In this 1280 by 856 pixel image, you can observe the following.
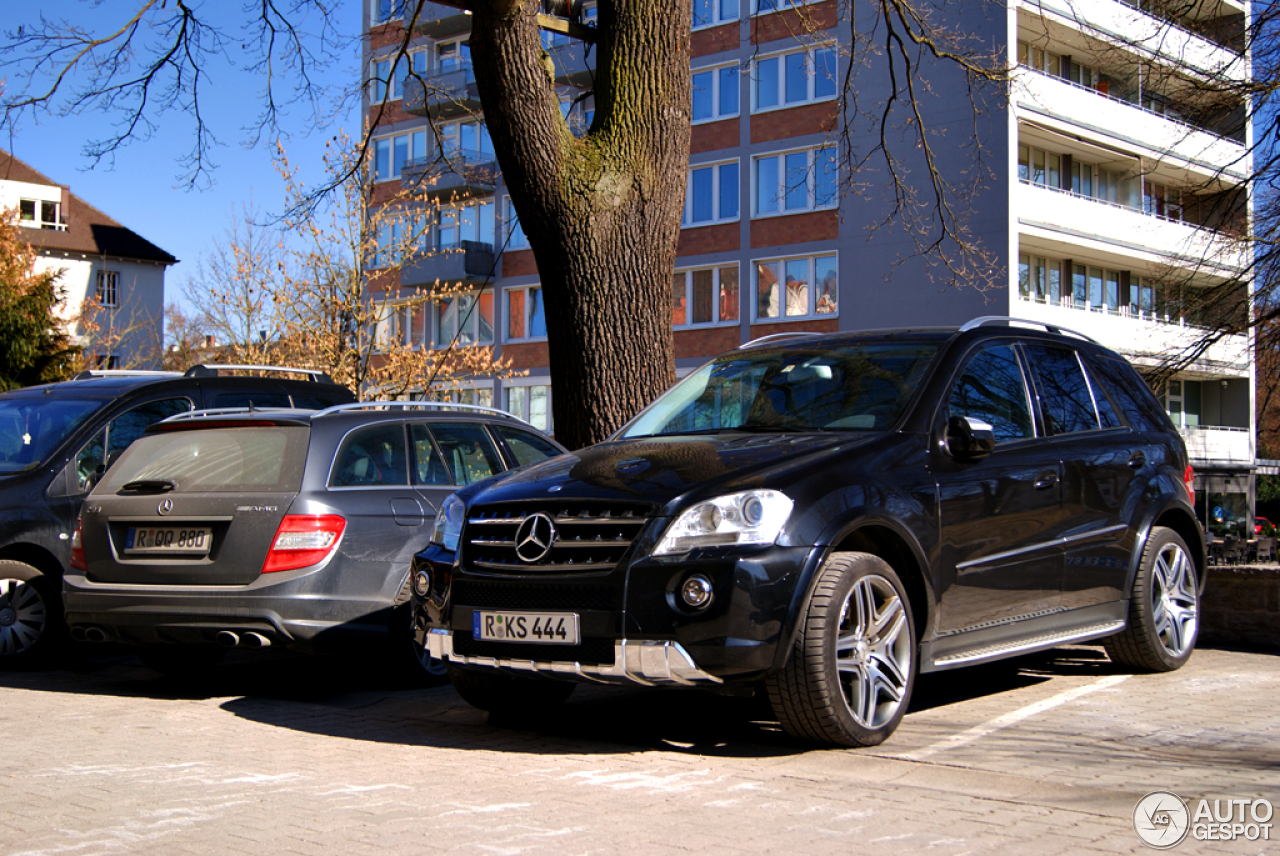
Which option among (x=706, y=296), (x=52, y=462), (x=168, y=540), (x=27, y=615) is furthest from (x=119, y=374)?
(x=706, y=296)

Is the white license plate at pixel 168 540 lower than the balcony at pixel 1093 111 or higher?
lower

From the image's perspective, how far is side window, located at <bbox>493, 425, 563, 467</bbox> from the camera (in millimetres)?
8914

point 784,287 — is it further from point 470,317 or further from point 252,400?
point 252,400

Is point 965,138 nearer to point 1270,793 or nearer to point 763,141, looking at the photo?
point 763,141

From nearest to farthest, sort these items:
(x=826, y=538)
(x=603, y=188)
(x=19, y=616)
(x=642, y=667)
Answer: (x=642, y=667), (x=826, y=538), (x=19, y=616), (x=603, y=188)

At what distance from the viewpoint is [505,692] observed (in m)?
6.28

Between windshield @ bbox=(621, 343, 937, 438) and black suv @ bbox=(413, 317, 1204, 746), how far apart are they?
0.05 ft

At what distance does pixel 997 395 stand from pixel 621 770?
9.44 feet

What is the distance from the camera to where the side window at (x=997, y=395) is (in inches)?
254

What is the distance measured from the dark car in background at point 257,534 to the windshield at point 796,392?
5.46 feet

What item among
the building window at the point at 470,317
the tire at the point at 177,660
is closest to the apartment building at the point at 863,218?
the building window at the point at 470,317

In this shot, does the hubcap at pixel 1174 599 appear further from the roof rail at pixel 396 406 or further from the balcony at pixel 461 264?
the balcony at pixel 461 264

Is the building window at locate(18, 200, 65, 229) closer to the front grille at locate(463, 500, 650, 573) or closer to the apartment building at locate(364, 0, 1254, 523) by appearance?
the apartment building at locate(364, 0, 1254, 523)

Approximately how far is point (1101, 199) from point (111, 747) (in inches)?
1499
